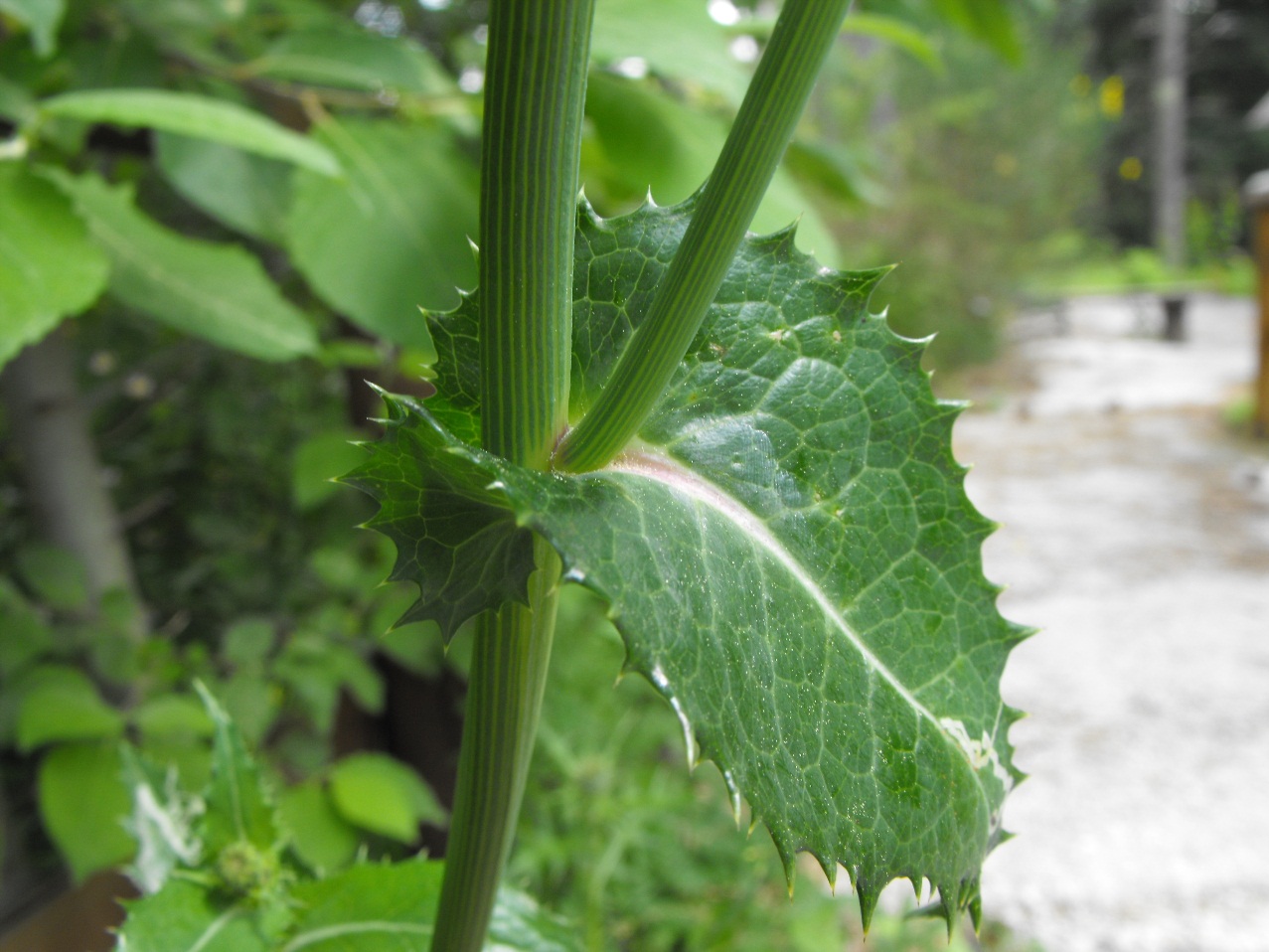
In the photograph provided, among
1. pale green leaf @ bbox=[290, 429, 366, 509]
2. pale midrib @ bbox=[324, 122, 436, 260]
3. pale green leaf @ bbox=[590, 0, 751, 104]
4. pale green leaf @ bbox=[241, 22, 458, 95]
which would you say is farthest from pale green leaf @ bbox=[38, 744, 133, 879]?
pale green leaf @ bbox=[590, 0, 751, 104]

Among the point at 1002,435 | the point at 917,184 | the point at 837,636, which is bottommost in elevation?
the point at 837,636

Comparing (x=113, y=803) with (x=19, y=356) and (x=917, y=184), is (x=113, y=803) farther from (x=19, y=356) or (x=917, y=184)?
(x=917, y=184)

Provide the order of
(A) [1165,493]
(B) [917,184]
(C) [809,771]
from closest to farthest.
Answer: (C) [809,771]
(A) [1165,493]
(B) [917,184]

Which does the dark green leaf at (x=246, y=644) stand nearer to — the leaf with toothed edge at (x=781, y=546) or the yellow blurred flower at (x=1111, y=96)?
the leaf with toothed edge at (x=781, y=546)

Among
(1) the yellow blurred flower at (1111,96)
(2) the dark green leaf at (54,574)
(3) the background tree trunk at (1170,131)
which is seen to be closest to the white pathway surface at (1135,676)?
(2) the dark green leaf at (54,574)

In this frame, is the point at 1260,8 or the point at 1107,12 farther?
the point at 1107,12

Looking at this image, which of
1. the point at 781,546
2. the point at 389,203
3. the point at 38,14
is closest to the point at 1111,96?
the point at 389,203

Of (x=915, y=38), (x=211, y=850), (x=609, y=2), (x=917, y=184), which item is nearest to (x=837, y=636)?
(x=211, y=850)

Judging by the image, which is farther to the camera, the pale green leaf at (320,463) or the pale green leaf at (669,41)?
the pale green leaf at (320,463)
